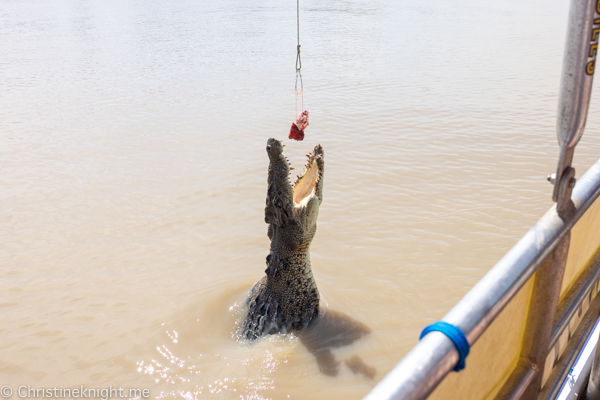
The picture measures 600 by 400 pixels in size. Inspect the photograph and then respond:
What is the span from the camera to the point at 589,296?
2098 mm

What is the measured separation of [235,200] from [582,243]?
15.0 ft

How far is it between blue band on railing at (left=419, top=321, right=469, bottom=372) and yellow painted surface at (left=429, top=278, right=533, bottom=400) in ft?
0.52

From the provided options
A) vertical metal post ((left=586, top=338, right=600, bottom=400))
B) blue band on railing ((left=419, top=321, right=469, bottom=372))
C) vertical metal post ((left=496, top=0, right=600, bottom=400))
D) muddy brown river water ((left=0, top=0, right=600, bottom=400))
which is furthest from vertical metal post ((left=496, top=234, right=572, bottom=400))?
muddy brown river water ((left=0, top=0, right=600, bottom=400))

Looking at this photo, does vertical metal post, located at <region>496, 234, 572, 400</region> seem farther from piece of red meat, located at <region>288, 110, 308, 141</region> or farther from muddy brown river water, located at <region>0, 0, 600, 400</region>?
piece of red meat, located at <region>288, 110, 308, 141</region>

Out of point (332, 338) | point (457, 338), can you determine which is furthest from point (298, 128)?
point (457, 338)

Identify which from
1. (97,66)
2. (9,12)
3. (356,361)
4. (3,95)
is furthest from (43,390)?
(9,12)

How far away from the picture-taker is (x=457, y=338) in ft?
3.44

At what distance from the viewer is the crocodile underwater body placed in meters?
3.36

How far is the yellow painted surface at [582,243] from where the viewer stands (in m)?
1.74

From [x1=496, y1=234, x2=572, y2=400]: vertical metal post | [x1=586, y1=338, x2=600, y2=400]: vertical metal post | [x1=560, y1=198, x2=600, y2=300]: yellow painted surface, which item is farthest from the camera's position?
[x1=586, y1=338, x2=600, y2=400]: vertical metal post

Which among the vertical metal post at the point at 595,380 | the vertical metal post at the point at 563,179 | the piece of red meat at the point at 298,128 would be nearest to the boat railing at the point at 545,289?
the vertical metal post at the point at 563,179

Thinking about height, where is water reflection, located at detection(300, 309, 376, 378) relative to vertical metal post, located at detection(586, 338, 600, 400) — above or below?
below

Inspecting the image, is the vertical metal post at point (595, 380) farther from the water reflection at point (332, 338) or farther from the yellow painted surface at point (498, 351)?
the water reflection at point (332, 338)

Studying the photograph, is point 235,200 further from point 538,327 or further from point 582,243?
point 538,327
